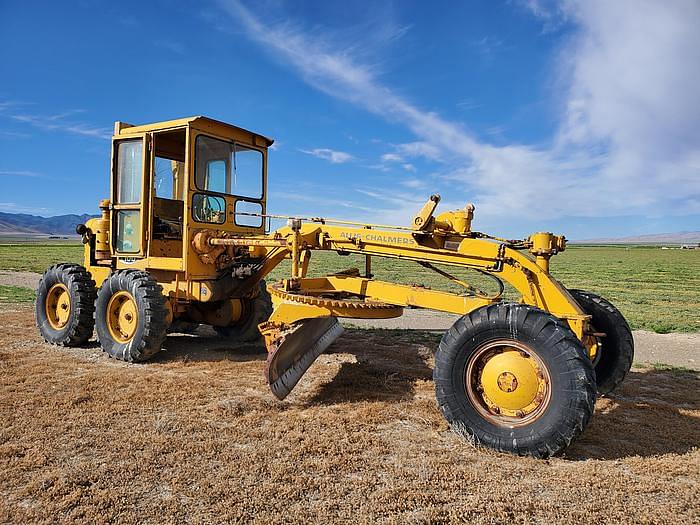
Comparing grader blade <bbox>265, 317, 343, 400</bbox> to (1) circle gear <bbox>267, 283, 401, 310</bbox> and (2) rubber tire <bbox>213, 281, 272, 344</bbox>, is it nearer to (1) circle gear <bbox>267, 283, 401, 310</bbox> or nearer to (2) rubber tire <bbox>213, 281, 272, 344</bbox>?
(1) circle gear <bbox>267, 283, 401, 310</bbox>

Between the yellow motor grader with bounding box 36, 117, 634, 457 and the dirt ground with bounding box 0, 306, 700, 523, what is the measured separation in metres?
0.45

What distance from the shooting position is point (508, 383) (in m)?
4.52

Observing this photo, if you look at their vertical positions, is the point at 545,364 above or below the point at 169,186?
below

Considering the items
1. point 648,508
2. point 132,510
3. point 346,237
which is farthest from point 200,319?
point 648,508

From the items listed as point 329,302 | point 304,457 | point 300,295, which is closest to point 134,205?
point 300,295

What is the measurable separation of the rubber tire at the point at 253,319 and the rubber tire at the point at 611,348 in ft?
16.7

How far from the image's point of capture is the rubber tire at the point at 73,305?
830 centimetres

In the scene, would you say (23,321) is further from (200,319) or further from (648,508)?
(648,508)

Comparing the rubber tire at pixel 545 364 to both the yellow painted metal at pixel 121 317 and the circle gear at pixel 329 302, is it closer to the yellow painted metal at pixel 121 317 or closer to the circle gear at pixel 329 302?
the circle gear at pixel 329 302

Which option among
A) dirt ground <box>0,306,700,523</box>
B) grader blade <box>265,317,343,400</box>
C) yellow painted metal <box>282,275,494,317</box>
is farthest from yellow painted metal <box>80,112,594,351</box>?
dirt ground <box>0,306,700,523</box>

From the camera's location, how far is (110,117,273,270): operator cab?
7824 mm

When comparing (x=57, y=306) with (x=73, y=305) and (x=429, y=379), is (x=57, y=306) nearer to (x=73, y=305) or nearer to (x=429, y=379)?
(x=73, y=305)

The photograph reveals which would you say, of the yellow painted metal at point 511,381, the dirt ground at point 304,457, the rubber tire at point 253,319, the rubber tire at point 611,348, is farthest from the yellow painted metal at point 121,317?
the rubber tire at point 611,348

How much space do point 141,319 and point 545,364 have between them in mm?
5250
